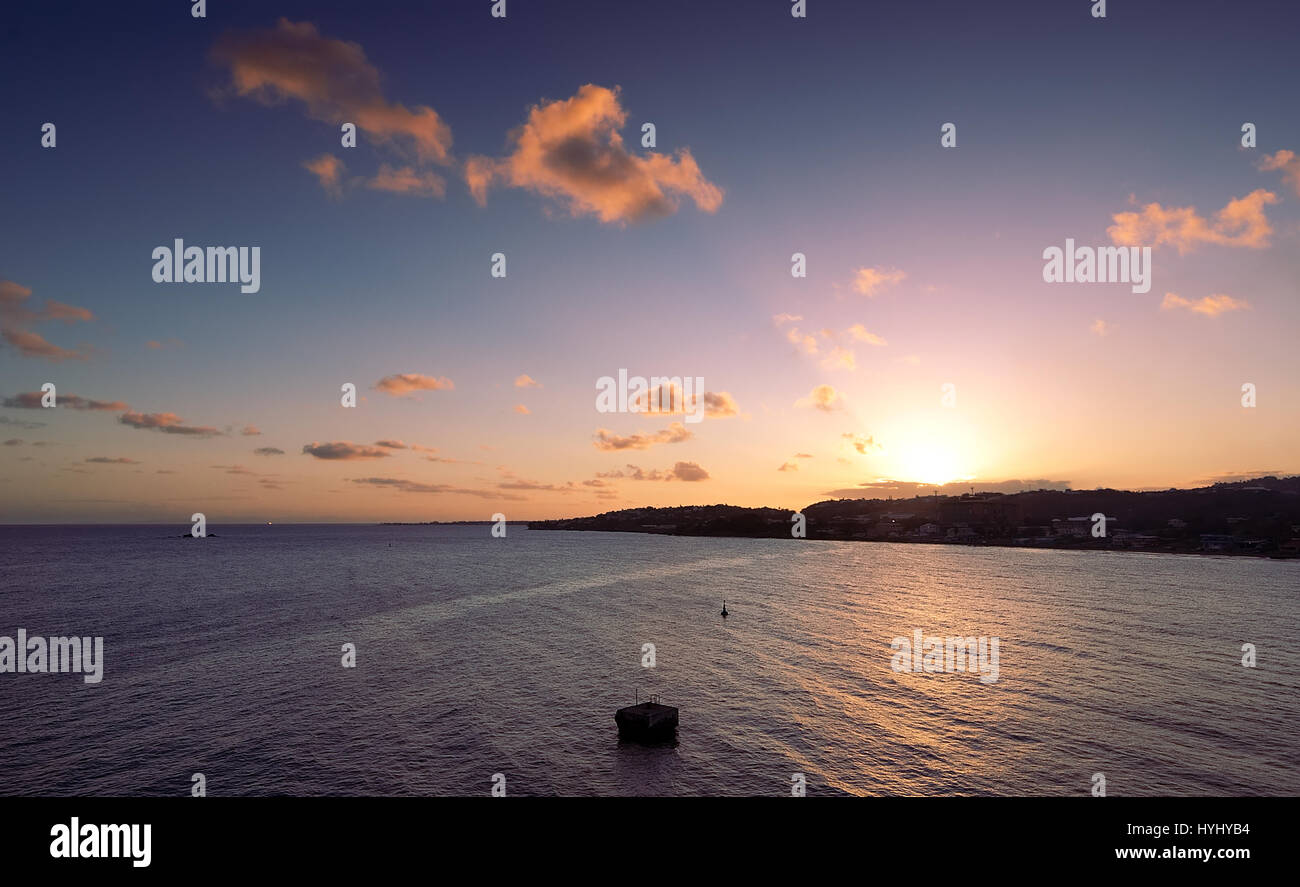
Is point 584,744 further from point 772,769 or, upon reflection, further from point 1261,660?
point 1261,660

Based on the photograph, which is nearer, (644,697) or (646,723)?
(646,723)

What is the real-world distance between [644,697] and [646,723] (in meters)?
11.9

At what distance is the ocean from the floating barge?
1.08 meters

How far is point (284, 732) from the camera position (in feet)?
166

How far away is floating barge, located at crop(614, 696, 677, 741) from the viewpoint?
1898 inches

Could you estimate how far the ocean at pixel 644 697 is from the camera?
4244 centimetres

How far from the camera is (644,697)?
196ft

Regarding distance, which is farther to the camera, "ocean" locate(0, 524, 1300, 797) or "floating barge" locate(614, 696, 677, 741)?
"floating barge" locate(614, 696, 677, 741)

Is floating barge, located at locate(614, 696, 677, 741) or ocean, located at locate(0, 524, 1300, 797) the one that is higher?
floating barge, located at locate(614, 696, 677, 741)

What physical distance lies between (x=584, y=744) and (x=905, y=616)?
82627 millimetres

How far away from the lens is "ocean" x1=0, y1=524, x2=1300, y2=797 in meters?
42.4
